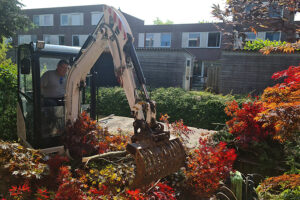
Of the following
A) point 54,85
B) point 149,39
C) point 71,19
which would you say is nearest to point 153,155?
point 54,85

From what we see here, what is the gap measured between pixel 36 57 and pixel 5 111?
283cm

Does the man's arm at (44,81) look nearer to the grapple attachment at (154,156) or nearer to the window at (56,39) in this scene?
the grapple attachment at (154,156)

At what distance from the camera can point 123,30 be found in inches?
115

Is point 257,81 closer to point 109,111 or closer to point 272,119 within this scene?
point 109,111

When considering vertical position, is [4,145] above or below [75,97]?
below

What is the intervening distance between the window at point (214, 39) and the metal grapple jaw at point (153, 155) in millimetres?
22429

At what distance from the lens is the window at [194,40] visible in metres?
24.4

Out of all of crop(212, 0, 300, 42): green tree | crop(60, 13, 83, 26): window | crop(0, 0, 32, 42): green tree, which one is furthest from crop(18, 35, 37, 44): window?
crop(212, 0, 300, 42): green tree

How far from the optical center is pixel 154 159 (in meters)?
2.72

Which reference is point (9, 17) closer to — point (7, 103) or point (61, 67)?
point (7, 103)

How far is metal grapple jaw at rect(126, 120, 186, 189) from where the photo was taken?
263 cm

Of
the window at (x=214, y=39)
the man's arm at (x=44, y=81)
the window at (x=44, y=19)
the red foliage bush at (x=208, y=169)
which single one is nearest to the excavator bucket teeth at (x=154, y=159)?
the red foliage bush at (x=208, y=169)

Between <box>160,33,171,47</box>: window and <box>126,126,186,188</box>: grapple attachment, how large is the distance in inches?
939

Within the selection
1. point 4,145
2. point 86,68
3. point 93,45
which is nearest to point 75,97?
point 86,68
